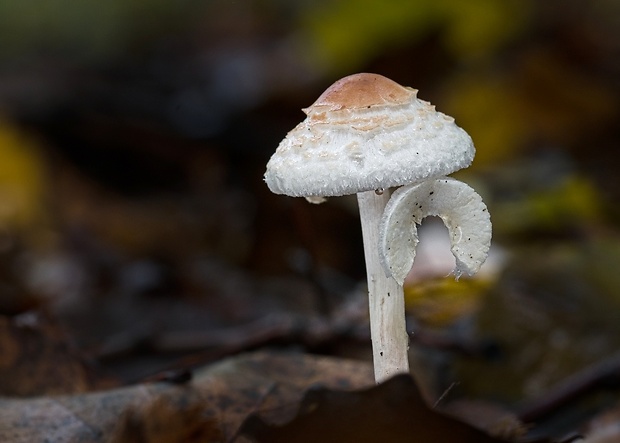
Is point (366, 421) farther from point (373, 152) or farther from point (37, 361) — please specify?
point (37, 361)

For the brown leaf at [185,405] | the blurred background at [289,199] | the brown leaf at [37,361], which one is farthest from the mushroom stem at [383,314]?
the brown leaf at [37,361]

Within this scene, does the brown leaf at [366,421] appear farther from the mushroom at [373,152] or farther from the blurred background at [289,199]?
the blurred background at [289,199]

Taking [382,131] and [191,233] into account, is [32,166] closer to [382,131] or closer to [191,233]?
[191,233]

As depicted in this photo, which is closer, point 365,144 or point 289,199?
point 365,144

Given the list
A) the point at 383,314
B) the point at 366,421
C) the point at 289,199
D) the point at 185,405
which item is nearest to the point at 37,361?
the point at 185,405

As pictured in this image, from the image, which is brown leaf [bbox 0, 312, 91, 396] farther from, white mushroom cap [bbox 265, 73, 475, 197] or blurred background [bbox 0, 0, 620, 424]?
white mushroom cap [bbox 265, 73, 475, 197]

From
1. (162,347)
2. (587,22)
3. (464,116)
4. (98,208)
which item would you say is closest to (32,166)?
(98,208)

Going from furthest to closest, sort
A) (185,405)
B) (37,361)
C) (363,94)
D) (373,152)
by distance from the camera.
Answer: (37,361) → (185,405) → (363,94) → (373,152)
